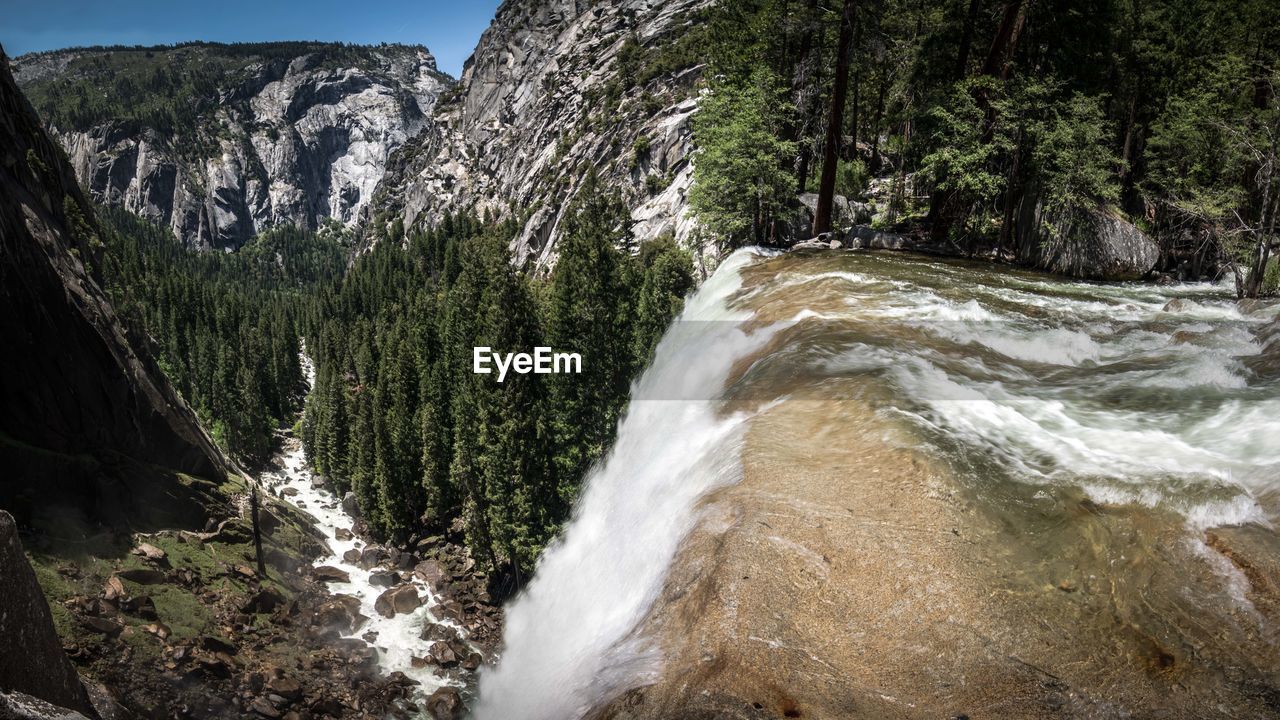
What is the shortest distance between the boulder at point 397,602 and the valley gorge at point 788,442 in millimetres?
253

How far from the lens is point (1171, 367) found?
11.7 meters

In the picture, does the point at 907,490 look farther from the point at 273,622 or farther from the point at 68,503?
the point at 68,503

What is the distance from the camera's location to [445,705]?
97.6ft

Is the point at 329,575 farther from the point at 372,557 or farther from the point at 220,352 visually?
the point at 220,352

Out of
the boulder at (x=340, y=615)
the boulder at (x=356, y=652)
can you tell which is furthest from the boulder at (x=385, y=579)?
the boulder at (x=356, y=652)

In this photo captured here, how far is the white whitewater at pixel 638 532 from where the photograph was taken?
23.6ft

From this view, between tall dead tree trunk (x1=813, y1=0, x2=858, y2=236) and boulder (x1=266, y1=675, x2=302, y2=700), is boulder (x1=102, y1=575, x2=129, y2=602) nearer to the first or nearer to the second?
boulder (x1=266, y1=675, x2=302, y2=700)

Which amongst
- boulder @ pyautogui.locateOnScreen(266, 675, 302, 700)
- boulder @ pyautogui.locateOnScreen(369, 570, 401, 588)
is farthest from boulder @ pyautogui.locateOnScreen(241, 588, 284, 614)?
boulder @ pyautogui.locateOnScreen(369, 570, 401, 588)

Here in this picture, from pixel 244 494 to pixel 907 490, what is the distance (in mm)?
48813

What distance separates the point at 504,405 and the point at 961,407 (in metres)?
24.7

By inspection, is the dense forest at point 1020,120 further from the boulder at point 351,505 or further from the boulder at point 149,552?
the boulder at point 351,505

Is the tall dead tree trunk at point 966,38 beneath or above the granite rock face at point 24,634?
above

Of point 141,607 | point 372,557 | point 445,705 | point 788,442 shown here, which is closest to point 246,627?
point 141,607

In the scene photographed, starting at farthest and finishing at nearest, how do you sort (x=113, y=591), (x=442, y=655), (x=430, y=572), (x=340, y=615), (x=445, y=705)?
(x=430, y=572)
(x=340, y=615)
(x=442, y=655)
(x=445, y=705)
(x=113, y=591)
